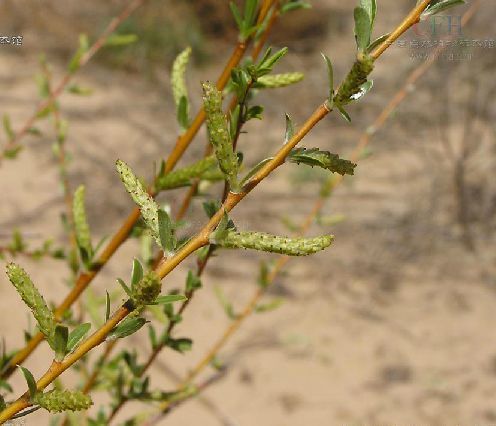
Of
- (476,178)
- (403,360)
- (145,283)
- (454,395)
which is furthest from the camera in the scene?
(476,178)

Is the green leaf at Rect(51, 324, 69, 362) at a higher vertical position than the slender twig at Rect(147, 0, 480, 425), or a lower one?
lower

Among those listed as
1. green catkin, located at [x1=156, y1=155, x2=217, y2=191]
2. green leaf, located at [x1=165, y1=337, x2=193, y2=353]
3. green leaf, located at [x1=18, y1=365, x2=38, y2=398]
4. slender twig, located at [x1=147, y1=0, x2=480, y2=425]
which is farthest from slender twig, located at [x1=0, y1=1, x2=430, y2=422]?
slender twig, located at [x1=147, y1=0, x2=480, y2=425]

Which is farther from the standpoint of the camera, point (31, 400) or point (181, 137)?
point (181, 137)

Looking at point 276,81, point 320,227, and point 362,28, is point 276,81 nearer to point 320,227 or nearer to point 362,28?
point 362,28

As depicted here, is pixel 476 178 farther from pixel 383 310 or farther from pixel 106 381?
pixel 106 381

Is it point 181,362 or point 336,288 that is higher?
point 336,288

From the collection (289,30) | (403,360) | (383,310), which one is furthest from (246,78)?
(289,30)

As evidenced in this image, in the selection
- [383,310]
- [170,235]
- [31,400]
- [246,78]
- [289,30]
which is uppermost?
[289,30]

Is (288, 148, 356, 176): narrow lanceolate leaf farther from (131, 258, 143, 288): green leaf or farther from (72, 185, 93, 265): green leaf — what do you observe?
(72, 185, 93, 265): green leaf

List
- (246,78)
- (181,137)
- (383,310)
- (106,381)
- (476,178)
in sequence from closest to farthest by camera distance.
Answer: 1. (246,78)
2. (181,137)
3. (106,381)
4. (383,310)
5. (476,178)
